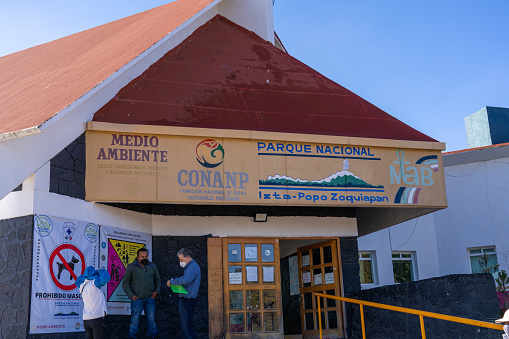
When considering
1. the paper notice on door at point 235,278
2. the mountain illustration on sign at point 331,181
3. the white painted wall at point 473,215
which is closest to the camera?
the mountain illustration on sign at point 331,181

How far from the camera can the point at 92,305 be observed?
28.1 feet

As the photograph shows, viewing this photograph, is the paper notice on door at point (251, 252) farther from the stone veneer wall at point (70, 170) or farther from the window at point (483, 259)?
the window at point (483, 259)

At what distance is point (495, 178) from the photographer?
21.0 metres

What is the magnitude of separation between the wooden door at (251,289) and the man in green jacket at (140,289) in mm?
2491

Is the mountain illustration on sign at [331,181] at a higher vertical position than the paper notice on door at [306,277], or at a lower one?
higher

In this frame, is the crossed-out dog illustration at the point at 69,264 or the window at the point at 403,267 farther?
the window at the point at 403,267

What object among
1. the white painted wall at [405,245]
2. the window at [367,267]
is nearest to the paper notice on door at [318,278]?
the white painted wall at [405,245]

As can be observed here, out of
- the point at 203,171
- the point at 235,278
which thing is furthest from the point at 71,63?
the point at 235,278

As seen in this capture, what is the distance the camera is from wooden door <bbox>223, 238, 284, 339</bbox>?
39.9 feet

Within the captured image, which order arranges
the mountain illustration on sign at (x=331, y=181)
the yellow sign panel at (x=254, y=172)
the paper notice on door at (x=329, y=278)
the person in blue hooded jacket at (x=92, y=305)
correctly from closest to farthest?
the person in blue hooded jacket at (x=92, y=305)
the yellow sign panel at (x=254, y=172)
the mountain illustration on sign at (x=331, y=181)
the paper notice on door at (x=329, y=278)

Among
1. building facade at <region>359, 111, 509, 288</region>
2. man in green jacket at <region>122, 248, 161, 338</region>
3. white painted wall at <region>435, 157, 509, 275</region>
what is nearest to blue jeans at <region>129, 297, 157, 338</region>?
man in green jacket at <region>122, 248, 161, 338</region>

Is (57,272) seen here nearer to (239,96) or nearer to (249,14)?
(239,96)

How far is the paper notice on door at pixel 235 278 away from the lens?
40.4ft

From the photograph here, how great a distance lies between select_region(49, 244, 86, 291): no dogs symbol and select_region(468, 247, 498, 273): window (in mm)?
14902
